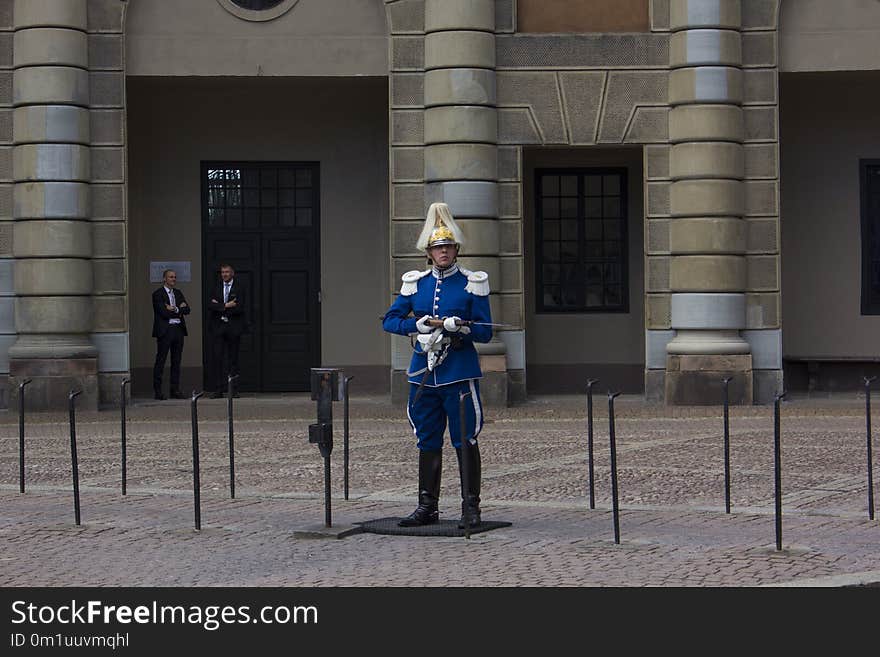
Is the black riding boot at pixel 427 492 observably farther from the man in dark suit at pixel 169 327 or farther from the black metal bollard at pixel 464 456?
the man in dark suit at pixel 169 327

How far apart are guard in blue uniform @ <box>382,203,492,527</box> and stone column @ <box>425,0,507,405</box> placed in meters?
9.51

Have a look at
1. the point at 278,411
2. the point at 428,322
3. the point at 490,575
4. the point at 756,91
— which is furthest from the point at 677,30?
the point at 490,575

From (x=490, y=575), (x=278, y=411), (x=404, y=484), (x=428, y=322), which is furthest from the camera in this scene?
(x=278, y=411)

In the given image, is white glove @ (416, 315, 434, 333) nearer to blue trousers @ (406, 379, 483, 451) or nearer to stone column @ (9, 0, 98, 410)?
blue trousers @ (406, 379, 483, 451)

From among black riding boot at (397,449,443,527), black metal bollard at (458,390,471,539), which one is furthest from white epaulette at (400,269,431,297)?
black riding boot at (397,449,443,527)

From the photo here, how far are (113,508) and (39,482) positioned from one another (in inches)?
74.3

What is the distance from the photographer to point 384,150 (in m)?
23.7

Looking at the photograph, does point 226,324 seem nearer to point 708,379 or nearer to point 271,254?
point 271,254

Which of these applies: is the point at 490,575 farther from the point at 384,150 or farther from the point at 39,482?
the point at 384,150

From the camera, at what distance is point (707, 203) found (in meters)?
20.8

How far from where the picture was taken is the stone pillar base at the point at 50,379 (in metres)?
20.6

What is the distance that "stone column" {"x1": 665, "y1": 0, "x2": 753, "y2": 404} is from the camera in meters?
20.8

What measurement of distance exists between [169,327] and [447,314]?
12.4 m

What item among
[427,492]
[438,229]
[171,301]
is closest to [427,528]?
[427,492]
